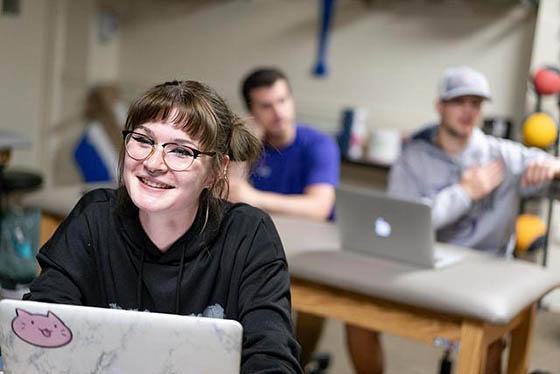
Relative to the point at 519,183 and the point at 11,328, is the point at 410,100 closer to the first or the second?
the point at 519,183

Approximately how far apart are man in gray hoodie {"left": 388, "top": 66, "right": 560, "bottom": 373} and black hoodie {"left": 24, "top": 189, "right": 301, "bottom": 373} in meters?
1.28

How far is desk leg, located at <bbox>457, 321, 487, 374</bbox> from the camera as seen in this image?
7.38 feet

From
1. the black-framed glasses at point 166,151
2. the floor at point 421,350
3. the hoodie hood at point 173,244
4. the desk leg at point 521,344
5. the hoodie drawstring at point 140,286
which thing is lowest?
the floor at point 421,350

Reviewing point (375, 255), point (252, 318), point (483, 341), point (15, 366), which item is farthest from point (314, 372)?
point (15, 366)

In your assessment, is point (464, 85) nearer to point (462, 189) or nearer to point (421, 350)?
point (462, 189)

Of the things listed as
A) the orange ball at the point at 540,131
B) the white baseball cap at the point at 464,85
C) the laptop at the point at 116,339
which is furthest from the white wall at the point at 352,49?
the laptop at the point at 116,339

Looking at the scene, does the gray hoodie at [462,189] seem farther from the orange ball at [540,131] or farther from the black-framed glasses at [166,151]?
the black-framed glasses at [166,151]

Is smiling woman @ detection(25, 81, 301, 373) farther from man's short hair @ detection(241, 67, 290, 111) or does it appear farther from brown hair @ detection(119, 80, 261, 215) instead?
man's short hair @ detection(241, 67, 290, 111)

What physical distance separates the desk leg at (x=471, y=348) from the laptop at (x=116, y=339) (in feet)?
3.63

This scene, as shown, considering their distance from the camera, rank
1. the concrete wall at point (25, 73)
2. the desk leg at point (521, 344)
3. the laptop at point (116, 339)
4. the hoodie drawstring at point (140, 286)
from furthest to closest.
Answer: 1. the concrete wall at point (25, 73)
2. the desk leg at point (521, 344)
3. the hoodie drawstring at point (140, 286)
4. the laptop at point (116, 339)

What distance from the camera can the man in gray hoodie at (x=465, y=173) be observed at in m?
2.90

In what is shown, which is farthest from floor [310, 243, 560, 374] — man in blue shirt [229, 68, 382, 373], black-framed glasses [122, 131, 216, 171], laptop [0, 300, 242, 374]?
laptop [0, 300, 242, 374]

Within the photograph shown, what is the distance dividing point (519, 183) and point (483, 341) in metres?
0.81

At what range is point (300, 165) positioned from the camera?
331 cm
